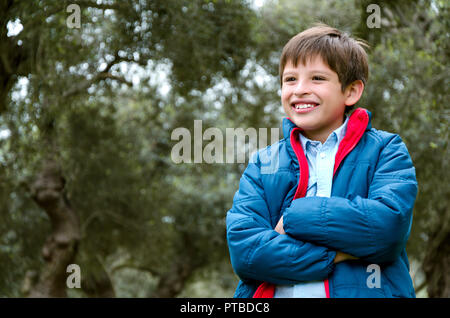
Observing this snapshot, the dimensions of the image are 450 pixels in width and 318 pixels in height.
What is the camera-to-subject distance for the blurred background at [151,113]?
560 centimetres

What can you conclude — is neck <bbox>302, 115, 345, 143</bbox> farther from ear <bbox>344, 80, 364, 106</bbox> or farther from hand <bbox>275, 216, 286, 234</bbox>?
hand <bbox>275, 216, 286, 234</bbox>

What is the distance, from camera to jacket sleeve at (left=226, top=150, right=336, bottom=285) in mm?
1766

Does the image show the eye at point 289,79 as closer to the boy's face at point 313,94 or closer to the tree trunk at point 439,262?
the boy's face at point 313,94

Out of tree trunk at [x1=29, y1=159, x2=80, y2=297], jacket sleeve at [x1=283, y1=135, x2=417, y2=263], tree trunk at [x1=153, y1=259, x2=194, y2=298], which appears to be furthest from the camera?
tree trunk at [x1=153, y1=259, x2=194, y2=298]

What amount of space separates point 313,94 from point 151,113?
8200mm

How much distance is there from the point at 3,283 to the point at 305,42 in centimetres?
722

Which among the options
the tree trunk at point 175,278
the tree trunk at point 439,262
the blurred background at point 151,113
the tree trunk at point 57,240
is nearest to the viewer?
the blurred background at point 151,113

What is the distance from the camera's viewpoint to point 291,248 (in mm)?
1790

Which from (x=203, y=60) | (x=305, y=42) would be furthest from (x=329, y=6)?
(x=305, y=42)

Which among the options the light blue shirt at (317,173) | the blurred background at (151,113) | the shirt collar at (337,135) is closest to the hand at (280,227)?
the light blue shirt at (317,173)

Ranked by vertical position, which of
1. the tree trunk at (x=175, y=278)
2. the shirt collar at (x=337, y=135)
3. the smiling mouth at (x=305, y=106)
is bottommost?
the tree trunk at (x=175, y=278)

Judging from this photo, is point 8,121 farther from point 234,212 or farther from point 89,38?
point 234,212

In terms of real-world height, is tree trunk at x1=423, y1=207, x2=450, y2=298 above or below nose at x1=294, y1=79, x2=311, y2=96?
below

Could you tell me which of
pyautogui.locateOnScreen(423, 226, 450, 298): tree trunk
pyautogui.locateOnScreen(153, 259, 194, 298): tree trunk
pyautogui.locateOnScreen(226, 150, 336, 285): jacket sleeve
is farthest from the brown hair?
pyautogui.locateOnScreen(153, 259, 194, 298): tree trunk
